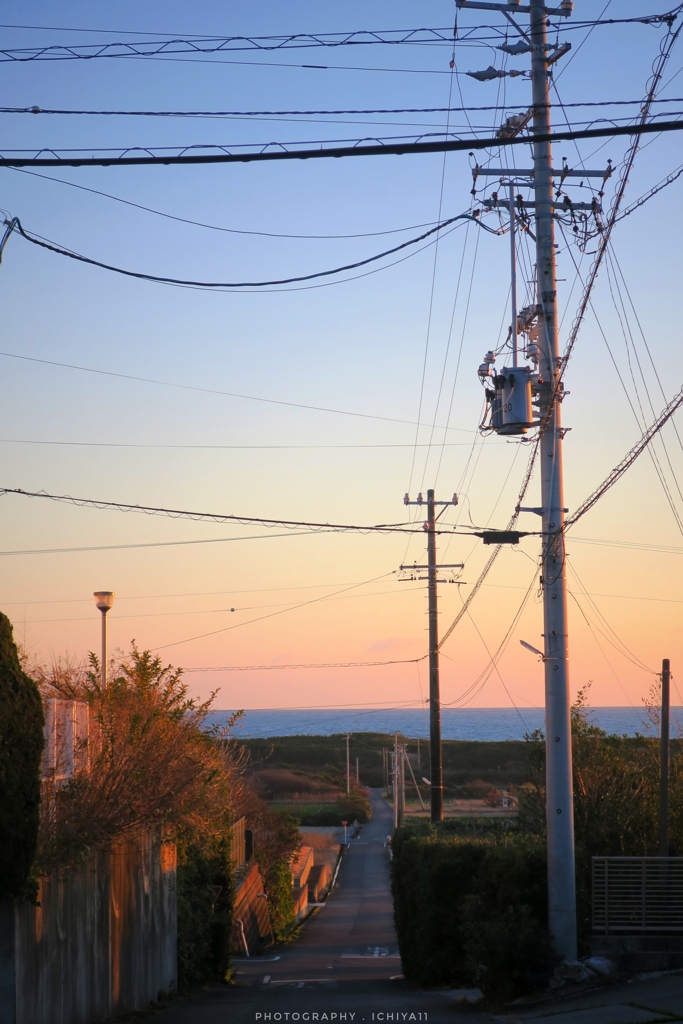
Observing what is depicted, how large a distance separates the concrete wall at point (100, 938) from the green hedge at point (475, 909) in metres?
4.72

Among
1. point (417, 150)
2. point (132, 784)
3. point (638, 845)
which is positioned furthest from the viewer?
point (638, 845)

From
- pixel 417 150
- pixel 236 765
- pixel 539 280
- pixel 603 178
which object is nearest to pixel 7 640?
pixel 417 150

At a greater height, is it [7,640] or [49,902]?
[7,640]

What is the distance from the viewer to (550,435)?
15570mm

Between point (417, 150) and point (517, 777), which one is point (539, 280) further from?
point (517, 777)

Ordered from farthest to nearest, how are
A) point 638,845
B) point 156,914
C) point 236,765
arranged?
point 236,765 → point 156,914 → point 638,845

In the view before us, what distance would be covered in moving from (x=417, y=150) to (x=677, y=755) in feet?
43.4

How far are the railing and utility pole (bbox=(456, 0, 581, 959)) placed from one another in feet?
1.94

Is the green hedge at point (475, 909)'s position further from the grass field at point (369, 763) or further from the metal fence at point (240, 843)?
the grass field at point (369, 763)

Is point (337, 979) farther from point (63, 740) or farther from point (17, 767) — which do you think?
point (17, 767)

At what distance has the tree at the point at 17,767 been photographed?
10.1 m

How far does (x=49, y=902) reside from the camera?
11883mm

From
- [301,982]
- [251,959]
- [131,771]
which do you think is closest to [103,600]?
[131,771]

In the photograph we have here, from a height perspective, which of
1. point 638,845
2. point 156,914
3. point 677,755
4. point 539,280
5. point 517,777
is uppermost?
point 539,280
